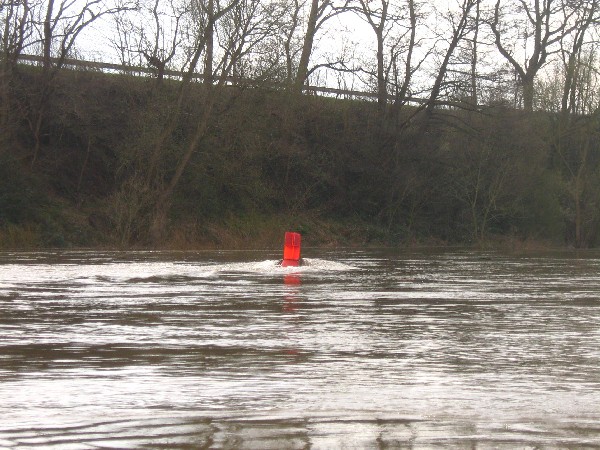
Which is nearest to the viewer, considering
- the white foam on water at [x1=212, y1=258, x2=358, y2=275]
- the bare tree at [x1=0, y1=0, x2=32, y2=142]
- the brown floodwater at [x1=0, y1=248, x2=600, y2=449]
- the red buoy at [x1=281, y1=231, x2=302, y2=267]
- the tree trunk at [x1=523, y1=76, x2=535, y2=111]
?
the brown floodwater at [x1=0, y1=248, x2=600, y2=449]

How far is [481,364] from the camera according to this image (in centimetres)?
701

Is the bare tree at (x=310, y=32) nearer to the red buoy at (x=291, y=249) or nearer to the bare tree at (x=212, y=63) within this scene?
the bare tree at (x=212, y=63)

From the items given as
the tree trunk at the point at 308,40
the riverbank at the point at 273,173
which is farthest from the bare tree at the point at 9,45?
the tree trunk at the point at 308,40

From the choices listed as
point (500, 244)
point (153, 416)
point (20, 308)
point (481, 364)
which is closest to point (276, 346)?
point (481, 364)

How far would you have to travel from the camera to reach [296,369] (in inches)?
264

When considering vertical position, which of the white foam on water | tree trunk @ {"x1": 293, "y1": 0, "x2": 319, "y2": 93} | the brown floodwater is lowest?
the brown floodwater

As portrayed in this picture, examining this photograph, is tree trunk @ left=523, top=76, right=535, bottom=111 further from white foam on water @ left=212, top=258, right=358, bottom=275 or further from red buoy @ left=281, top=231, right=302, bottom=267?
red buoy @ left=281, top=231, right=302, bottom=267

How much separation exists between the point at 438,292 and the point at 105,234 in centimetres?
2456

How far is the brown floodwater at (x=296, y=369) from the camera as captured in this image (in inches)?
188

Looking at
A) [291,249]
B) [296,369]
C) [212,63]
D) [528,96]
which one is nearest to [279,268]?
[291,249]

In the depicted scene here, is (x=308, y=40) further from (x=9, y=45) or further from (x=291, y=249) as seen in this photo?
(x=291, y=249)

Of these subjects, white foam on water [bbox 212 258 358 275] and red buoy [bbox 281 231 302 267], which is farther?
red buoy [bbox 281 231 302 267]

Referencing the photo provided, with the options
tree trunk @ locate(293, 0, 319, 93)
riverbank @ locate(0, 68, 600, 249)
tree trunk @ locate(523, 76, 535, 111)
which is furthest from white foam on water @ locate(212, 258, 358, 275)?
tree trunk @ locate(523, 76, 535, 111)

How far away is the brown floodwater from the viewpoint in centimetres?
477
